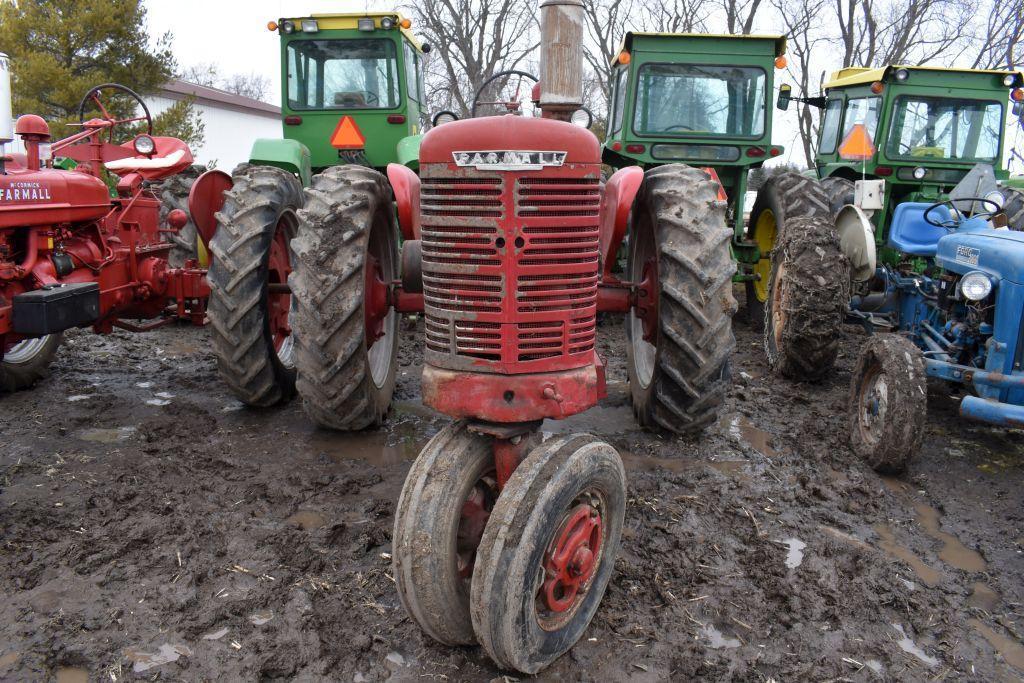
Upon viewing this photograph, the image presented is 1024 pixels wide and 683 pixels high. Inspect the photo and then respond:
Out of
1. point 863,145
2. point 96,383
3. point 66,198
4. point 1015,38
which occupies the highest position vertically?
point 1015,38

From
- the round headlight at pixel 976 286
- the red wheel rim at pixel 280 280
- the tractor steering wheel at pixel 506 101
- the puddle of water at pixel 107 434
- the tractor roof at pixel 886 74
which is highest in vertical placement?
the tractor roof at pixel 886 74

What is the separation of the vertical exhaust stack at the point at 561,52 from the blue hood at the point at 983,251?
2775 mm

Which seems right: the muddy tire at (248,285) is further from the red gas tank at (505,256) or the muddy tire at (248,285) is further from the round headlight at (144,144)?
the red gas tank at (505,256)

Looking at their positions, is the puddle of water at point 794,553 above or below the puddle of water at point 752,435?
above

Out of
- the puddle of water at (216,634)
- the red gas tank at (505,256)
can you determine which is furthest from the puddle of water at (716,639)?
the puddle of water at (216,634)

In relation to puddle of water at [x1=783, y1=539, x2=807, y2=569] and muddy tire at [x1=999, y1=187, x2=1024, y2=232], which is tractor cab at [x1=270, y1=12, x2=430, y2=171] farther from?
muddy tire at [x1=999, y1=187, x2=1024, y2=232]

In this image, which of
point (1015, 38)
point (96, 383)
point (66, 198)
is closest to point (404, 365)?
point (96, 383)

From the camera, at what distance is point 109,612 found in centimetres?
281

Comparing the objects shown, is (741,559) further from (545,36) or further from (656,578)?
(545,36)

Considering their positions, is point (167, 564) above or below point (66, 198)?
below

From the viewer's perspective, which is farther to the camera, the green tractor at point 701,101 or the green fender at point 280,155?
the green tractor at point 701,101

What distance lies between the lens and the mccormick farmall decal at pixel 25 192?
3936 mm

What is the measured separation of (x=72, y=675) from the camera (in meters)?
2.52

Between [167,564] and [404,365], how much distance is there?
320 cm
